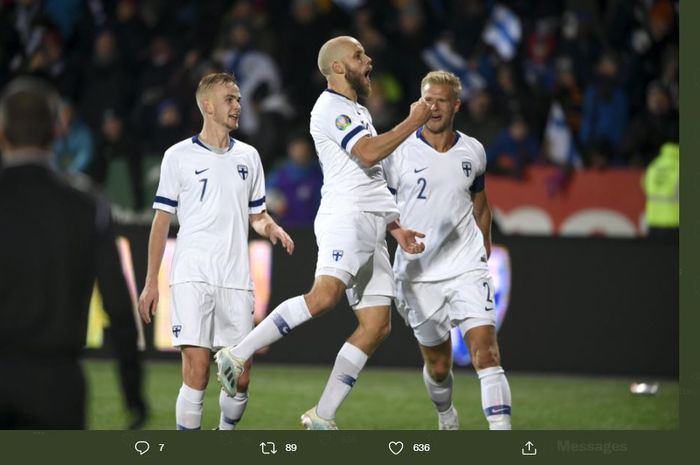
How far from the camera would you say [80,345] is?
4066mm

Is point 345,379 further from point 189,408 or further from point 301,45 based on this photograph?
point 301,45

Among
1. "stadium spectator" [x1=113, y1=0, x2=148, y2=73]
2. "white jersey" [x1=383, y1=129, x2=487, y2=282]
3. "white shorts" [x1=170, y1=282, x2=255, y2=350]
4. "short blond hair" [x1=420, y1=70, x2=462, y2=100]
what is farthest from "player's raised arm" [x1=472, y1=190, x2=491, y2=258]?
"stadium spectator" [x1=113, y1=0, x2=148, y2=73]

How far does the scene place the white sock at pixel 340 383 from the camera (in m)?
6.93

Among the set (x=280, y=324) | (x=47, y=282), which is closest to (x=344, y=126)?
(x=280, y=324)

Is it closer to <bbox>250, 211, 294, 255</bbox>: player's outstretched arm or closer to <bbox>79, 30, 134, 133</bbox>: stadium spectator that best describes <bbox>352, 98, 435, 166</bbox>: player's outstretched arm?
<bbox>250, 211, 294, 255</bbox>: player's outstretched arm

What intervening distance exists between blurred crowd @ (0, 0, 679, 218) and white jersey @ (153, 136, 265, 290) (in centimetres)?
541

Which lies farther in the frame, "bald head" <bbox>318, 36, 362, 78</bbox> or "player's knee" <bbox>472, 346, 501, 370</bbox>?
"bald head" <bbox>318, 36, 362, 78</bbox>

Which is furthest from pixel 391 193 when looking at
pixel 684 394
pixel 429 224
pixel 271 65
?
pixel 271 65

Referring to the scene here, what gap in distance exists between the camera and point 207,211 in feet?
22.7

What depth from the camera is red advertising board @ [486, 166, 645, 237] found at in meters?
12.6

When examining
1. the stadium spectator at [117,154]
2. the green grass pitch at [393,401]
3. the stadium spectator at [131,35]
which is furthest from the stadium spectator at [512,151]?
the stadium spectator at [131,35]

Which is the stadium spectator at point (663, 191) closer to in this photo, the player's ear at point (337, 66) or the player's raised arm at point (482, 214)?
the player's raised arm at point (482, 214)
